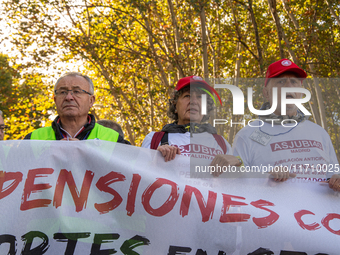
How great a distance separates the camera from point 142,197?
2.40 meters

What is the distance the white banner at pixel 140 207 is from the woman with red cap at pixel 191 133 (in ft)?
0.54

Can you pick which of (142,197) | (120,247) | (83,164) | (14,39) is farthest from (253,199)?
(14,39)

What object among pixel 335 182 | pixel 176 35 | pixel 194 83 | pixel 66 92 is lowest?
pixel 335 182

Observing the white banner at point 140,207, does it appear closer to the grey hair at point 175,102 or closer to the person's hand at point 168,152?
the person's hand at point 168,152

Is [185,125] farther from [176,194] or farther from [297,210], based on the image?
[297,210]

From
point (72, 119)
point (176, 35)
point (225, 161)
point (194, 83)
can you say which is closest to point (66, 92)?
point (72, 119)

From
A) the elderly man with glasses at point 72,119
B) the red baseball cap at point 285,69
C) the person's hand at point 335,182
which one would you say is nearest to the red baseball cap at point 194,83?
the red baseball cap at point 285,69

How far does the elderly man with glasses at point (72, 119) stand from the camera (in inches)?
109

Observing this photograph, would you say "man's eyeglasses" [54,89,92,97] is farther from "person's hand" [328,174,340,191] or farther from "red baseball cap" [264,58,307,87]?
"person's hand" [328,174,340,191]

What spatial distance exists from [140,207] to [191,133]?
2.68 ft

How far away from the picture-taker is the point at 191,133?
115 inches

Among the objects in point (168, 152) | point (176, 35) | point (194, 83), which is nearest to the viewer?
point (168, 152)

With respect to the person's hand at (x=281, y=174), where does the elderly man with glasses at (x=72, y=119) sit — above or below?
above

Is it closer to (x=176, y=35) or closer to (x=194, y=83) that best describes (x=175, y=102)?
(x=194, y=83)
